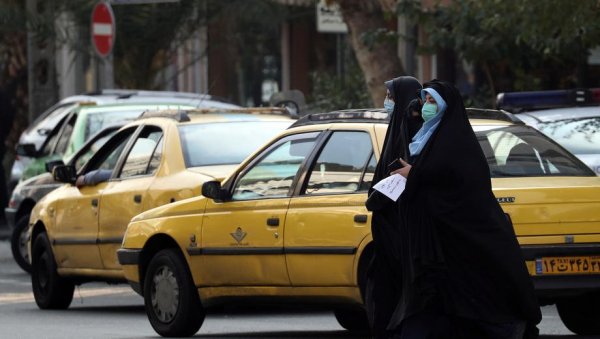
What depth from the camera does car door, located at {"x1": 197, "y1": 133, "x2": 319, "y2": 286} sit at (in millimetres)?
10977

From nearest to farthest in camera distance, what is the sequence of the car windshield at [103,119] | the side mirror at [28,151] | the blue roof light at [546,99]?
the blue roof light at [546,99] < the car windshield at [103,119] < the side mirror at [28,151]

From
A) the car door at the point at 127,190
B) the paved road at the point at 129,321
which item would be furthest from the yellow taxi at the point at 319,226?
the car door at the point at 127,190

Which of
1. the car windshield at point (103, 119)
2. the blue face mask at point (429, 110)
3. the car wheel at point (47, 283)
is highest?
the blue face mask at point (429, 110)

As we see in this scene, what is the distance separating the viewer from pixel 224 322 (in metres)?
12.9

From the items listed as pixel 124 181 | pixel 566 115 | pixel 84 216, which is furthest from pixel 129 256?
pixel 566 115

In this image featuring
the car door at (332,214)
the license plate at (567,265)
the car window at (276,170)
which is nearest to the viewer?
the license plate at (567,265)

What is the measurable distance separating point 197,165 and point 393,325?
4.81 metres

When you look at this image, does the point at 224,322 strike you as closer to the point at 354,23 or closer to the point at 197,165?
the point at 197,165

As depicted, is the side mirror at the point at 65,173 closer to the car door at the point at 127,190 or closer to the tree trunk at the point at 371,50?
the car door at the point at 127,190

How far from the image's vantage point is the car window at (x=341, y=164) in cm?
1072

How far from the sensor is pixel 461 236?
813cm

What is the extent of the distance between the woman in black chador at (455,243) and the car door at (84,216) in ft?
19.5

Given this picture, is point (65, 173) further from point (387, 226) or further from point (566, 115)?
point (387, 226)

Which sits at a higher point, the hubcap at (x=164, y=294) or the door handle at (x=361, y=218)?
the door handle at (x=361, y=218)
